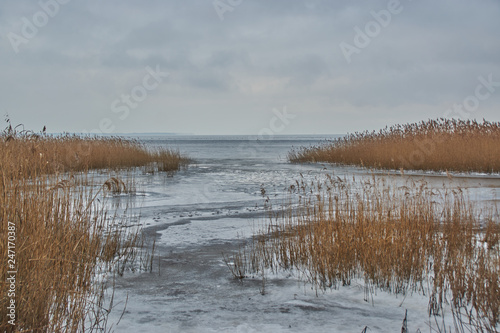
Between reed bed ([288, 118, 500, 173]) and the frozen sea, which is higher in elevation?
reed bed ([288, 118, 500, 173])

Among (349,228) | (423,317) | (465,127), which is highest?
(465,127)

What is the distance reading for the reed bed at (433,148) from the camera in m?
15.5

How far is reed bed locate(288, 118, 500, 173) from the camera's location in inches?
609

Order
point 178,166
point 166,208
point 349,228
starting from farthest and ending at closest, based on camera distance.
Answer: point 178,166, point 166,208, point 349,228

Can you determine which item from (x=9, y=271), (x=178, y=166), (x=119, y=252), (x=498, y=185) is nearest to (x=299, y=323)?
(x=9, y=271)

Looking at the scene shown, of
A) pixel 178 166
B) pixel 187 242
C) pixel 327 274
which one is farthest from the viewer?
pixel 178 166

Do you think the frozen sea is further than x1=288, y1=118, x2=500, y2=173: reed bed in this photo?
No

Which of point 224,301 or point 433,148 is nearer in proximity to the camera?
point 224,301

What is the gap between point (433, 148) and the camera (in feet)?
55.1

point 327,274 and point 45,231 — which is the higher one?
point 45,231

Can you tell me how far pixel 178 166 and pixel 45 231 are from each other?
1637cm

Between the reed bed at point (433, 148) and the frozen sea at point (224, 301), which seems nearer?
the frozen sea at point (224, 301)

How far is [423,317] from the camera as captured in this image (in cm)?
338

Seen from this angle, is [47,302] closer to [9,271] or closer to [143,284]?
[9,271]
